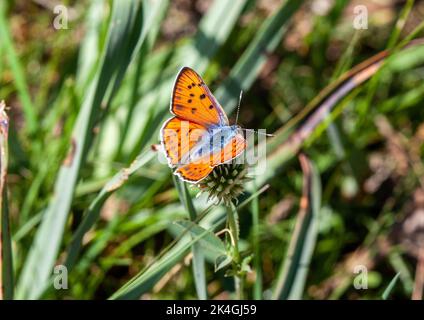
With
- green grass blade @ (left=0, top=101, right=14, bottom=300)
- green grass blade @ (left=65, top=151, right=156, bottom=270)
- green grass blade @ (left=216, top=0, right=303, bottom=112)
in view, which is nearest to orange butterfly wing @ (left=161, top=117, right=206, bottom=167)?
green grass blade @ (left=65, top=151, right=156, bottom=270)

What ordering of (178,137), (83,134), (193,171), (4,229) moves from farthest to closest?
(83,134), (4,229), (178,137), (193,171)

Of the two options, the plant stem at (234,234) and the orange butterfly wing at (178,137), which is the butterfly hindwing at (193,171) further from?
the plant stem at (234,234)

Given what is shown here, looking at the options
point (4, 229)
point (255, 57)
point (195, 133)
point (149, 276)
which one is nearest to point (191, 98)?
point (195, 133)

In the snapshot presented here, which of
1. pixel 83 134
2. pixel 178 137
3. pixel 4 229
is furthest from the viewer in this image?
pixel 83 134

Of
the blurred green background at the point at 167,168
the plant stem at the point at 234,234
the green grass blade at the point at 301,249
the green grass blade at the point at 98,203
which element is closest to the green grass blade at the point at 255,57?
the blurred green background at the point at 167,168

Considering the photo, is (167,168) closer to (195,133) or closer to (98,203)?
(98,203)

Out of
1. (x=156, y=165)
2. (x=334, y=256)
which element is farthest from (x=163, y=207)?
(x=334, y=256)

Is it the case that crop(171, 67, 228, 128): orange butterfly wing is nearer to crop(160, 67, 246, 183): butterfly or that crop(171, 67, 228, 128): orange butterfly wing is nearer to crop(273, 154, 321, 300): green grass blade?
crop(160, 67, 246, 183): butterfly
